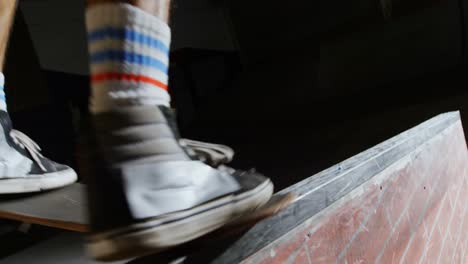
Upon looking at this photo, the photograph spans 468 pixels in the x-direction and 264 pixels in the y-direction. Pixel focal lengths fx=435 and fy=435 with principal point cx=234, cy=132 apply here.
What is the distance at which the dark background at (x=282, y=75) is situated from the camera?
437 cm

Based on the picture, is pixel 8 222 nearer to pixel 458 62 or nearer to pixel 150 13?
pixel 150 13

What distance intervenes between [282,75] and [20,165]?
19.1ft

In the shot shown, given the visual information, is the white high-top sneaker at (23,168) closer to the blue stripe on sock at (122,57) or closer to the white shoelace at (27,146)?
the white shoelace at (27,146)

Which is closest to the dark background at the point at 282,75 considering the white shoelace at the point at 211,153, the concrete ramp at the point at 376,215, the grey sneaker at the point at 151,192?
the concrete ramp at the point at 376,215

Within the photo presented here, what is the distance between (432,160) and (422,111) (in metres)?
2.82

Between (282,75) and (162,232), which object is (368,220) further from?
(282,75)

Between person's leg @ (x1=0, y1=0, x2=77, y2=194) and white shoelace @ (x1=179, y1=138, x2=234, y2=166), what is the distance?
442 millimetres

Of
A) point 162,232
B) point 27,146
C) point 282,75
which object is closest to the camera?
point 162,232

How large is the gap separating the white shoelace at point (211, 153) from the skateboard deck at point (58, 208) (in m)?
0.10

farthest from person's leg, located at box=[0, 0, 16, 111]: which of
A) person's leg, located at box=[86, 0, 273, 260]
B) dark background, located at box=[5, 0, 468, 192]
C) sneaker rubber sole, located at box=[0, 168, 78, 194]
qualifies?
dark background, located at box=[5, 0, 468, 192]

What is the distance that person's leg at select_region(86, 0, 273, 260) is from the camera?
53 centimetres

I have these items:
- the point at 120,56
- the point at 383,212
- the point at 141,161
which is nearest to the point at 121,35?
the point at 120,56

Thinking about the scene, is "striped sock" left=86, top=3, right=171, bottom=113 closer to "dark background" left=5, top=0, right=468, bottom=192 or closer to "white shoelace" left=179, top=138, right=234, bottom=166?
"white shoelace" left=179, top=138, right=234, bottom=166

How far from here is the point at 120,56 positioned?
Result: 61cm
